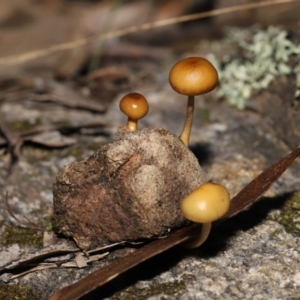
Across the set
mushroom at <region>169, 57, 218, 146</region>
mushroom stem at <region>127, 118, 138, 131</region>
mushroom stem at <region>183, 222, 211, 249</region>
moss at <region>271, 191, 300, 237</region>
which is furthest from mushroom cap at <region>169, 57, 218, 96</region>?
moss at <region>271, 191, 300, 237</region>

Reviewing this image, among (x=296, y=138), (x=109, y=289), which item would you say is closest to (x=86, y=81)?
(x=296, y=138)

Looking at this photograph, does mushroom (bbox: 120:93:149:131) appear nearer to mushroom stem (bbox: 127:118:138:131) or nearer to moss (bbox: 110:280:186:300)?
mushroom stem (bbox: 127:118:138:131)

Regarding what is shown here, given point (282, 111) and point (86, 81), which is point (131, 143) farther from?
point (86, 81)

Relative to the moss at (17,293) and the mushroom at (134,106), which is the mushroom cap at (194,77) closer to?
the mushroom at (134,106)

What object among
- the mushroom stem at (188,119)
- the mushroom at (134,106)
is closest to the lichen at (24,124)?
the mushroom at (134,106)

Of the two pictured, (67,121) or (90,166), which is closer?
(90,166)

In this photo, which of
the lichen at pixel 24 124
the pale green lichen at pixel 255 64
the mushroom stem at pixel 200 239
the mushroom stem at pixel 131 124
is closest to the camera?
the mushroom stem at pixel 200 239
